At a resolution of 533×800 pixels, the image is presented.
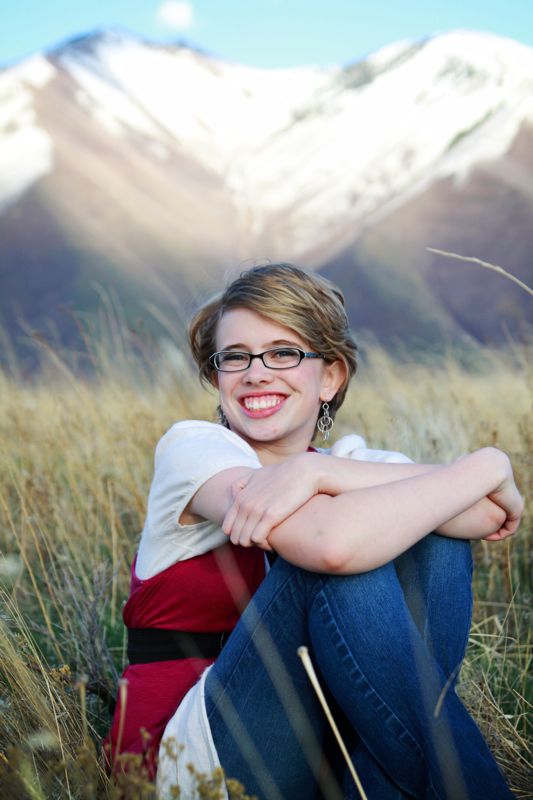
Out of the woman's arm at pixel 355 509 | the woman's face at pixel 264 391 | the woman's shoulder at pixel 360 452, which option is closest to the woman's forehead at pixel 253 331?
the woman's face at pixel 264 391

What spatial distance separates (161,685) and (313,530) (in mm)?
530

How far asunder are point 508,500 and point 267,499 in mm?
608

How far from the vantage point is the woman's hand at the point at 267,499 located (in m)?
A: 1.45

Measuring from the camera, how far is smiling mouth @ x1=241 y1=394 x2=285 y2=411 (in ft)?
6.44

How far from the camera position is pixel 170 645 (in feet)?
5.44

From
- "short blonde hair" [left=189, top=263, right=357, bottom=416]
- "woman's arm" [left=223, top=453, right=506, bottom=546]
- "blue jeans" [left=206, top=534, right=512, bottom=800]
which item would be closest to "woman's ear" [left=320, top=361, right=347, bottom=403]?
"short blonde hair" [left=189, top=263, right=357, bottom=416]

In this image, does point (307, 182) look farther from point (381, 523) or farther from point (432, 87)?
point (381, 523)

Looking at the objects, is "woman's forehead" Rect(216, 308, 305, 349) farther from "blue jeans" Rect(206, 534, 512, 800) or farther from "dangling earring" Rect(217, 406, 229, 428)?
"blue jeans" Rect(206, 534, 512, 800)

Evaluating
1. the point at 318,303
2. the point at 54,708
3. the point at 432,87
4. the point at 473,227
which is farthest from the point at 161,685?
the point at 432,87

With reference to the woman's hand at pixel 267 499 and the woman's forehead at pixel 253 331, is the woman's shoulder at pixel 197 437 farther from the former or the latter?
the woman's forehead at pixel 253 331

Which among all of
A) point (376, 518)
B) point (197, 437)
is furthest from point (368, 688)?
point (197, 437)

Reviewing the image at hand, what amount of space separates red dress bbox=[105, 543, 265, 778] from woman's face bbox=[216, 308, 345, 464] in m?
0.38

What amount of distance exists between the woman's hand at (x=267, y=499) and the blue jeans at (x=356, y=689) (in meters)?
0.10

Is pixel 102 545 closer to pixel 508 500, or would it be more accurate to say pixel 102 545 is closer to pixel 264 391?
pixel 264 391
